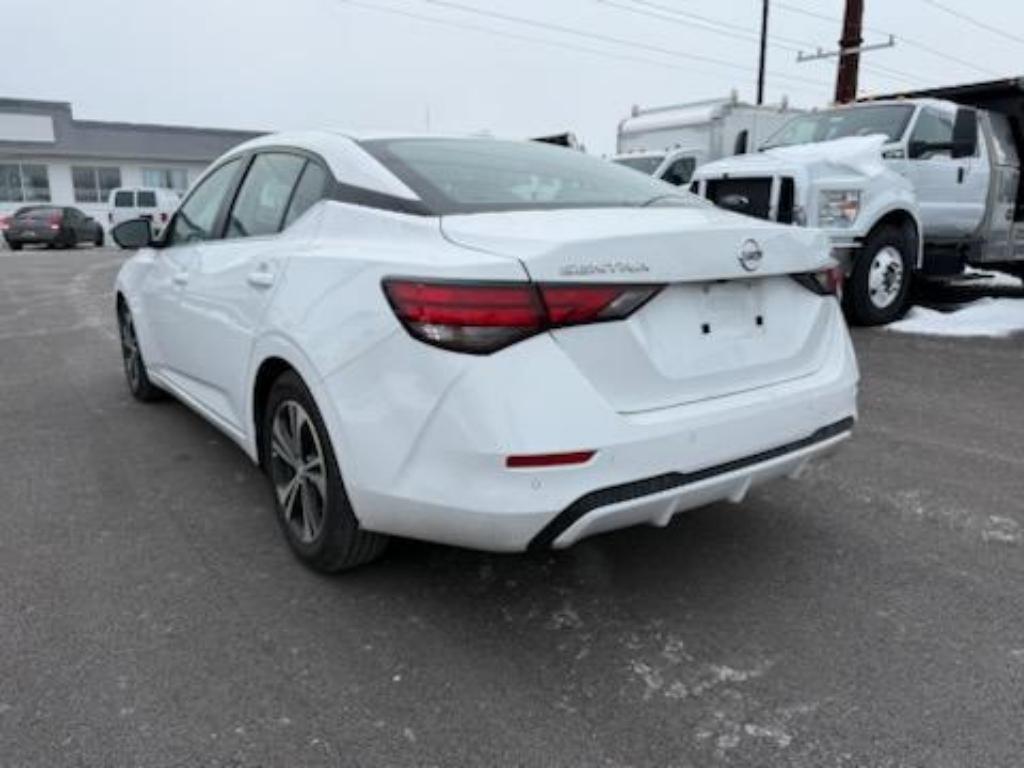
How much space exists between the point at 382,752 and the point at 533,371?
1.05 meters

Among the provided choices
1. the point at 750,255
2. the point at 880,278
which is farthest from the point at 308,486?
the point at 880,278

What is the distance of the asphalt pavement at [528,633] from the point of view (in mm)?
2262

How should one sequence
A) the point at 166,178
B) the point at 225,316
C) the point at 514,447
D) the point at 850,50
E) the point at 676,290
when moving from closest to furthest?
the point at 514,447, the point at 676,290, the point at 225,316, the point at 850,50, the point at 166,178

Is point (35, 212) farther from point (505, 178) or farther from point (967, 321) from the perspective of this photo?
point (505, 178)

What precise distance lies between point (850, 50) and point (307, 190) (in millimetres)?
18825

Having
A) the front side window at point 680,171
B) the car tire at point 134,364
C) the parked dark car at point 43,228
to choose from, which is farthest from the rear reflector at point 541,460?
the parked dark car at point 43,228

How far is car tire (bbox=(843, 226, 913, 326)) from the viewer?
8.01m

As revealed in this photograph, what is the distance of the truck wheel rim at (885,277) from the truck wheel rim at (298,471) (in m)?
6.42

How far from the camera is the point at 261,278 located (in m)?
3.25

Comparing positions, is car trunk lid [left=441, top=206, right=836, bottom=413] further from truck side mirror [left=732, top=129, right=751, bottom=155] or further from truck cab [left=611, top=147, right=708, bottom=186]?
truck cab [left=611, top=147, right=708, bottom=186]

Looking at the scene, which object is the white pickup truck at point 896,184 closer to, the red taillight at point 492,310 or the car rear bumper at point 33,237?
the red taillight at point 492,310

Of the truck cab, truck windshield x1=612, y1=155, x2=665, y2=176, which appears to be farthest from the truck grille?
truck windshield x1=612, y1=155, x2=665, y2=176

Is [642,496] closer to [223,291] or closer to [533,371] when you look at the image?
[533,371]

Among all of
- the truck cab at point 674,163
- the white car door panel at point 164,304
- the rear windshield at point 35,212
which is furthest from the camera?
the rear windshield at point 35,212
